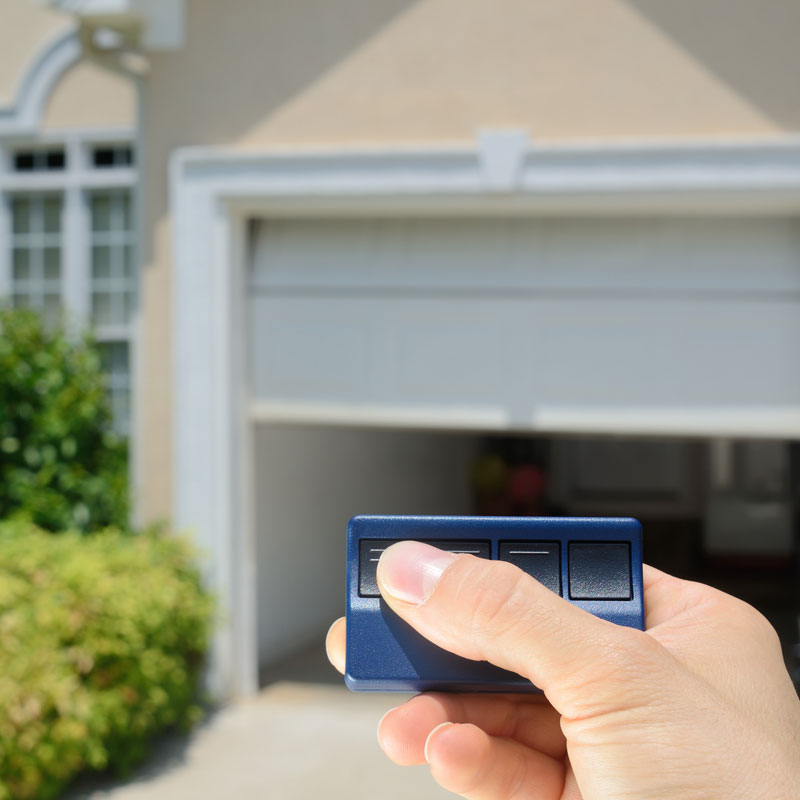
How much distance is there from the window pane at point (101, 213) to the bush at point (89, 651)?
221 centimetres

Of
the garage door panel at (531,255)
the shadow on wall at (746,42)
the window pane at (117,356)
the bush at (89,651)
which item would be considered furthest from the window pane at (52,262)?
the shadow on wall at (746,42)

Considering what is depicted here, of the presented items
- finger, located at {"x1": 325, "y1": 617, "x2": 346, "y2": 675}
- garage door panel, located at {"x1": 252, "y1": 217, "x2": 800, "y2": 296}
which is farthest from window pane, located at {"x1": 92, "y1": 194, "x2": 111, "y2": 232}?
finger, located at {"x1": 325, "y1": 617, "x2": 346, "y2": 675}

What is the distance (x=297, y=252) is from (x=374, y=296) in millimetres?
546

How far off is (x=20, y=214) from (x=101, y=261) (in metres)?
0.69

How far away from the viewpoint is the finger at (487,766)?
1039 millimetres

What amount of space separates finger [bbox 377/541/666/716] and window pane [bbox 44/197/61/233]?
19.5 ft

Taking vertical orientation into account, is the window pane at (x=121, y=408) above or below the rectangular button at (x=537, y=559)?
above

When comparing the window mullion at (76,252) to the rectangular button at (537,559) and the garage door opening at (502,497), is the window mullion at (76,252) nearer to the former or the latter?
the garage door opening at (502,497)

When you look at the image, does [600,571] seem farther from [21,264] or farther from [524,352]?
[21,264]

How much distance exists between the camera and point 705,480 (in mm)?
13852

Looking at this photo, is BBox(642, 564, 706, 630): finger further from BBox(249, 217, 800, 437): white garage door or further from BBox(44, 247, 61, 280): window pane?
BBox(44, 247, 61, 280): window pane

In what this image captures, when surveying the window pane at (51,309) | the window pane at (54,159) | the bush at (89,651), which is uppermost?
the window pane at (54,159)

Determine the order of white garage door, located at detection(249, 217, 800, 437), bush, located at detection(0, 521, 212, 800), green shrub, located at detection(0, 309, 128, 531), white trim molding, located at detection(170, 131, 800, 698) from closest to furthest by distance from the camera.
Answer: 1. bush, located at detection(0, 521, 212, 800)
2. white trim molding, located at detection(170, 131, 800, 698)
3. white garage door, located at detection(249, 217, 800, 437)
4. green shrub, located at detection(0, 309, 128, 531)

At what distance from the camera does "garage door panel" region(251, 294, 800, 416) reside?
4.94 metres
